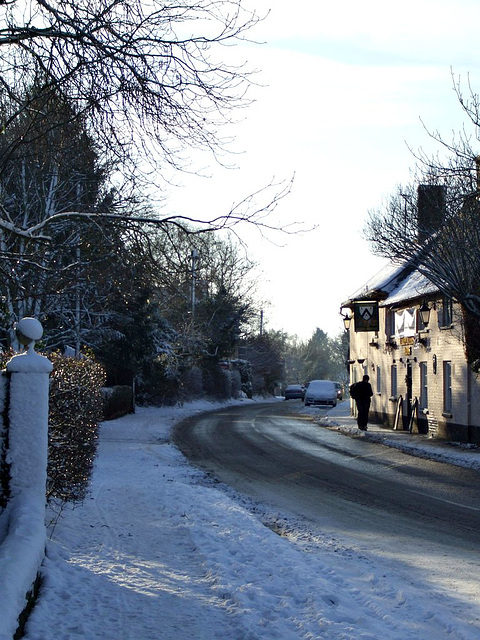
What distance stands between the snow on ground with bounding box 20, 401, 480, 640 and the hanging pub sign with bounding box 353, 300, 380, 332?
21.9 m

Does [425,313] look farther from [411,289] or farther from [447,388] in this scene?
[411,289]

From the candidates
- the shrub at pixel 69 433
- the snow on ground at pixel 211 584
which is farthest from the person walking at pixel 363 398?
the shrub at pixel 69 433

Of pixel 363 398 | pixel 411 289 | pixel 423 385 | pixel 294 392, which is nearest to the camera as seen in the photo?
pixel 423 385

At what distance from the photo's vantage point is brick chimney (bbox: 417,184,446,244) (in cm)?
2144

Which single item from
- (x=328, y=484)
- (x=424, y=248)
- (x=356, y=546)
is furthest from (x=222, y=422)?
(x=356, y=546)

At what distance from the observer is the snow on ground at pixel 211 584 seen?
5.68 metres

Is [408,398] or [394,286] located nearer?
[408,398]

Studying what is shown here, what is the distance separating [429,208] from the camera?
2217cm

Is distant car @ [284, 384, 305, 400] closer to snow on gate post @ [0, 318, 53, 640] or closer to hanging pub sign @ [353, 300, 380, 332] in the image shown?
hanging pub sign @ [353, 300, 380, 332]

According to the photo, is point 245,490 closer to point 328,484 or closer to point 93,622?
point 328,484

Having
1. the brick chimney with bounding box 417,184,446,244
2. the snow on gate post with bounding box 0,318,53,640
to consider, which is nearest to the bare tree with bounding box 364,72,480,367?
the brick chimney with bounding box 417,184,446,244

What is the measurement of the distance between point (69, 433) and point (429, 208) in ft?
51.3

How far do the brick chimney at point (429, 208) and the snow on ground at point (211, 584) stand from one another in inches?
493

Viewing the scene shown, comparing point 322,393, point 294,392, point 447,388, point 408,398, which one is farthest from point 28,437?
point 294,392
